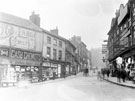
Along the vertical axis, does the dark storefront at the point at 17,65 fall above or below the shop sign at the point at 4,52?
below

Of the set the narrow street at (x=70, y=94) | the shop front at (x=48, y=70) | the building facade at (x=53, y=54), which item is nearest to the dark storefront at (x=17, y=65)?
the shop front at (x=48, y=70)

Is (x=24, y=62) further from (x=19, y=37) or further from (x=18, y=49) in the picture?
(x=19, y=37)

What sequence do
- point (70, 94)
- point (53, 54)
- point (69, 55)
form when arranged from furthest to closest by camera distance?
point (69, 55) < point (53, 54) < point (70, 94)

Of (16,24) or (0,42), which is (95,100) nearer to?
(0,42)

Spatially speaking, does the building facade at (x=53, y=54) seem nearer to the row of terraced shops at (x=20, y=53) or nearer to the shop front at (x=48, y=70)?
the shop front at (x=48, y=70)

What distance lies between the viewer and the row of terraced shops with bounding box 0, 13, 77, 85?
16812mm

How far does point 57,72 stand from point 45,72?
10.9 feet

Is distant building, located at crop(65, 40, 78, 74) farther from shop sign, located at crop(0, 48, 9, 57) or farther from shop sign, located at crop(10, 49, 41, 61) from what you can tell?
shop sign, located at crop(0, 48, 9, 57)

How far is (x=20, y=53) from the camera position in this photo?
18391 mm

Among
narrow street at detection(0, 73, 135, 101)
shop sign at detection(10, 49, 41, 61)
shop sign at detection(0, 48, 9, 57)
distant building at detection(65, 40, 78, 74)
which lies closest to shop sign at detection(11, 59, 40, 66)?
shop sign at detection(10, 49, 41, 61)

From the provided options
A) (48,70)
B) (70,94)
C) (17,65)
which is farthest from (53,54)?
(70,94)

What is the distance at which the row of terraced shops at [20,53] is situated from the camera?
1681cm

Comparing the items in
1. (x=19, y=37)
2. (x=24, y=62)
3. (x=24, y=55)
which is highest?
(x=19, y=37)

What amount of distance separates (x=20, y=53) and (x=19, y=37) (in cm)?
176
